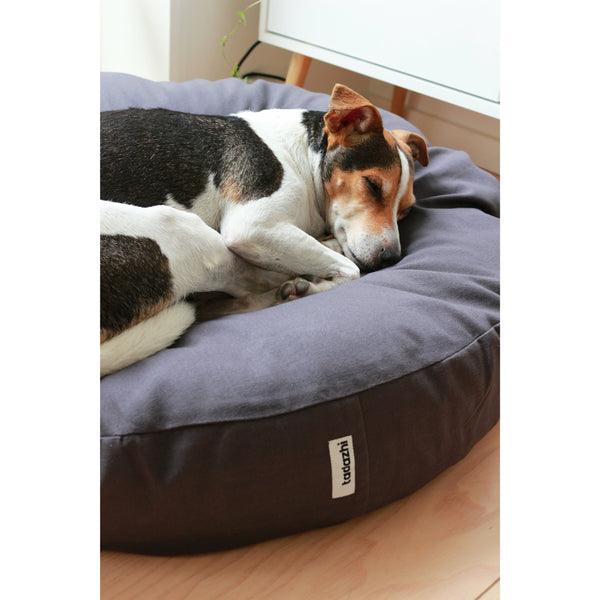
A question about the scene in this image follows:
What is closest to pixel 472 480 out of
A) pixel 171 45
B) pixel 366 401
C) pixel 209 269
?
pixel 366 401

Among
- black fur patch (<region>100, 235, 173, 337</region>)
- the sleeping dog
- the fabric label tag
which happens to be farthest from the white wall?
the fabric label tag

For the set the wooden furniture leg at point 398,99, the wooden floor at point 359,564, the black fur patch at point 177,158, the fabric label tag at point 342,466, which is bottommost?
the wooden floor at point 359,564

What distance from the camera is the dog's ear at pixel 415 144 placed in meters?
2.38

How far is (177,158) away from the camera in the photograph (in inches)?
76.8

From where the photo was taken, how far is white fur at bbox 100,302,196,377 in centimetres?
145

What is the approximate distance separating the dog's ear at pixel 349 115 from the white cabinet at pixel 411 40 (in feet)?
3.25

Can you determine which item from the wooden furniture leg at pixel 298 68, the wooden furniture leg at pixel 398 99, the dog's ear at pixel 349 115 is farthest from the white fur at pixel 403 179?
the wooden furniture leg at pixel 398 99

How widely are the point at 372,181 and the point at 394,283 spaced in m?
0.39

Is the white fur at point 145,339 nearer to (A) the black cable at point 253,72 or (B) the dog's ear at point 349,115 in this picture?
(B) the dog's ear at point 349,115

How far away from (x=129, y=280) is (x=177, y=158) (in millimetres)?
526

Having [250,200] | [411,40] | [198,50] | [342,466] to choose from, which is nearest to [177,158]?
[250,200]

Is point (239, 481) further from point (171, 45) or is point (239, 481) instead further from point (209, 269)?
point (171, 45)

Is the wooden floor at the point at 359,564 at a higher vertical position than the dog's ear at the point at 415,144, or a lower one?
lower

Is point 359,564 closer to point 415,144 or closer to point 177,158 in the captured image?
point 177,158
